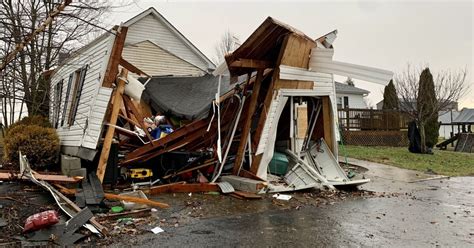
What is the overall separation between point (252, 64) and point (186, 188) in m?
3.28

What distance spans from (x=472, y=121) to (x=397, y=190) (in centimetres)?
3490

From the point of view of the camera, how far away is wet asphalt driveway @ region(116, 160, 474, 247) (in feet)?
15.5

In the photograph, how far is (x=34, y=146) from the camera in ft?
29.6

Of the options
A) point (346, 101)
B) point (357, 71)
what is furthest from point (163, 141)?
point (346, 101)

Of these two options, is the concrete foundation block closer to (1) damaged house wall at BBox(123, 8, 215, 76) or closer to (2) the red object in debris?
(2) the red object in debris

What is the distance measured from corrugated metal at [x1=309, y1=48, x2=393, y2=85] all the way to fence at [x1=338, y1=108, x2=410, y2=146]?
11463mm

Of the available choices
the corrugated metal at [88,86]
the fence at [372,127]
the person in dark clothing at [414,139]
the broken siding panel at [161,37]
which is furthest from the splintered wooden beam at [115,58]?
the person in dark clothing at [414,139]

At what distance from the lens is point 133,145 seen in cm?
986

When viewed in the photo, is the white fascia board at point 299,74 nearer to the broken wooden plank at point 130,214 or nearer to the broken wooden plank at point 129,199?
the broken wooden plank at point 129,199

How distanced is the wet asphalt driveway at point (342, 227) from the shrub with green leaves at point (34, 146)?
5.39 m

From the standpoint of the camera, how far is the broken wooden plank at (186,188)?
318 inches

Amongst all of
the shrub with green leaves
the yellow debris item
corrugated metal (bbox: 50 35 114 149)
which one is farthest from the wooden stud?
the shrub with green leaves

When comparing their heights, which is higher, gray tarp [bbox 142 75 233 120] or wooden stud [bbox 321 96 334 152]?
gray tarp [bbox 142 75 233 120]

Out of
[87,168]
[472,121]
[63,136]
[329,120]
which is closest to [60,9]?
[87,168]
